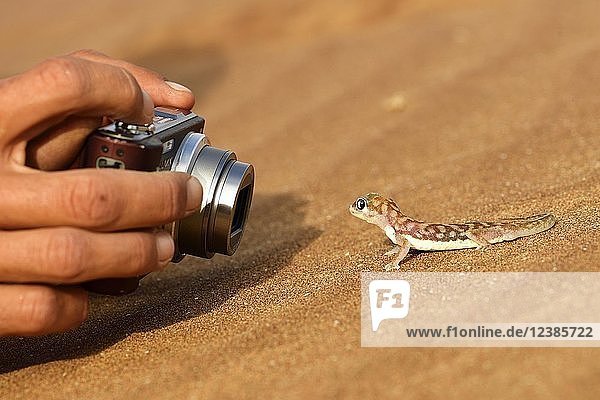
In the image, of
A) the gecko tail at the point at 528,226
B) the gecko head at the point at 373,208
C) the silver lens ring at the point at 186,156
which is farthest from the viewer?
the gecko head at the point at 373,208

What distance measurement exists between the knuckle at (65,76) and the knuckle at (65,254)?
39 centimetres

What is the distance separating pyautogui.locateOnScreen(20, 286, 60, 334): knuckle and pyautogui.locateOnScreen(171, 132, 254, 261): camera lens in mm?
463

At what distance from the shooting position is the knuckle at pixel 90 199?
87.0 inches

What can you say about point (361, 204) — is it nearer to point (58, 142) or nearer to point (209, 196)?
point (209, 196)

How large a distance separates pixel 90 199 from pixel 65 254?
17 cm

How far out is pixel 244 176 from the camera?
2.75m

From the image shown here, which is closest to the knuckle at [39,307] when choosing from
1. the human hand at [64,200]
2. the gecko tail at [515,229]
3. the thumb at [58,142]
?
the human hand at [64,200]

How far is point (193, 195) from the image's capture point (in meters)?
2.49

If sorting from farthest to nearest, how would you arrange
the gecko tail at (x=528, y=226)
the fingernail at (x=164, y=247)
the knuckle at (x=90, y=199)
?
the gecko tail at (x=528, y=226), the fingernail at (x=164, y=247), the knuckle at (x=90, y=199)

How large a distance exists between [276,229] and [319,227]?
0.89 ft

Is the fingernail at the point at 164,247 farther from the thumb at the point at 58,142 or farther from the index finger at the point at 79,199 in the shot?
the thumb at the point at 58,142

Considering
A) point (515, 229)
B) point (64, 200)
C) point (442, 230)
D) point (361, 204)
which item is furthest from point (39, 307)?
point (515, 229)

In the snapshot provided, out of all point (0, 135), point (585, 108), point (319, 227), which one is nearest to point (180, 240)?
point (0, 135)

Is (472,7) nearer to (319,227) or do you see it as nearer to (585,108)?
(585,108)
